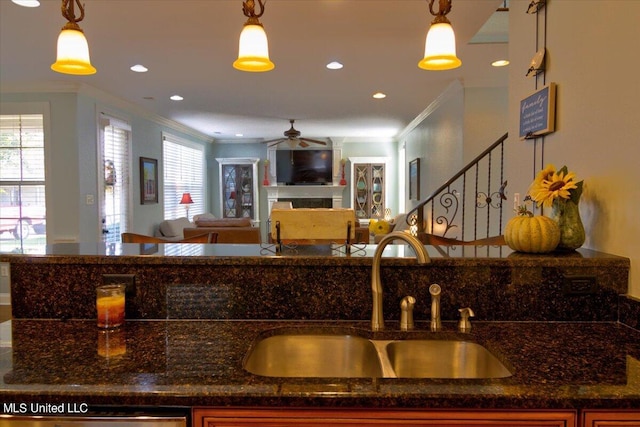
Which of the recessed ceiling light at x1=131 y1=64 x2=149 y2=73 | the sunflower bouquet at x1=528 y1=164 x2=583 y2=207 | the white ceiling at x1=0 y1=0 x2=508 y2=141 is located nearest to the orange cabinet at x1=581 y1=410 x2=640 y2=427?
the sunflower bouquet at x1=528 y1=164 x2=583 y2=207

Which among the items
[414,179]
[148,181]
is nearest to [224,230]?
[148,181]

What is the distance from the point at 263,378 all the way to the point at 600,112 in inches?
56.3

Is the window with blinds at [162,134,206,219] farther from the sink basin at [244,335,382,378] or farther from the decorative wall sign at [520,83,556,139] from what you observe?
the sink basin at [244,335,382,378]

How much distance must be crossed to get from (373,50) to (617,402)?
10.8 ft

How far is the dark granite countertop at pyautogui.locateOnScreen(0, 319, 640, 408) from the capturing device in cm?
89

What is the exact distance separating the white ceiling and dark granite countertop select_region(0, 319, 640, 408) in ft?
7.50

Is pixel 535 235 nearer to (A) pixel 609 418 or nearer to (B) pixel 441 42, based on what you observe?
(A) pixel 609 418

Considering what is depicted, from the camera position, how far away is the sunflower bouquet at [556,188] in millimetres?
1433

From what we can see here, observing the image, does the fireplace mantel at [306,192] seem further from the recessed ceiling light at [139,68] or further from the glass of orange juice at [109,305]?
the glass of orange juice at [109,305]

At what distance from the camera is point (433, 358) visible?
1.27 m

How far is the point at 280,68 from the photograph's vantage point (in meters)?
4.14

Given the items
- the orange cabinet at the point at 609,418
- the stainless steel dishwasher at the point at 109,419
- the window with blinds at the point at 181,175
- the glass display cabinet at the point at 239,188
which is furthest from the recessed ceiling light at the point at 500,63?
the glass display cabinet at the point at 239,188

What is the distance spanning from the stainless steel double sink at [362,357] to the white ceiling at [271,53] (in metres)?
2.25

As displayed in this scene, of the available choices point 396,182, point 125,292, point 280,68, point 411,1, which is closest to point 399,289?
point 125,292
